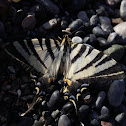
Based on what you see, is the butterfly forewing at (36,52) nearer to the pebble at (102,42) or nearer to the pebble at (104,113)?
the pebble at (102,42)

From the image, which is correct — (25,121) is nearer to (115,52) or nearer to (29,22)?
(29,22)

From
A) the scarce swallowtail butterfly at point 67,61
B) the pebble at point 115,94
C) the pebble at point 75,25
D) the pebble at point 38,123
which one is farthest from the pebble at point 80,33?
the pebble at point 38,123

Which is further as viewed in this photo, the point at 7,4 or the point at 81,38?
the point at 81,38

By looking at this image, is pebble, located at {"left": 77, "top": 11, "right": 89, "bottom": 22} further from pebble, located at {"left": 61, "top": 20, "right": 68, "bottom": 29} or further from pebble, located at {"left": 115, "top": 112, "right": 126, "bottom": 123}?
pebble, located at {"left": 115, "top": 112, "right": 126, "bottom": 123}

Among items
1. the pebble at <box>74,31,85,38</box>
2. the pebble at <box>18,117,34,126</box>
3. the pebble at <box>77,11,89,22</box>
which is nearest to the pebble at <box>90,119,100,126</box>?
the pebble at <box>18,117,34,126</box>

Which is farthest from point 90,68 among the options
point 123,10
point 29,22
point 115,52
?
point 123,10

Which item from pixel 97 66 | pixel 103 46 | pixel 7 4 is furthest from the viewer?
pixel 103 46

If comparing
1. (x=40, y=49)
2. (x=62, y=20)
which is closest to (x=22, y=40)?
(x=40, y=49)

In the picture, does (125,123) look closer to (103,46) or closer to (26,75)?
(103,46)
